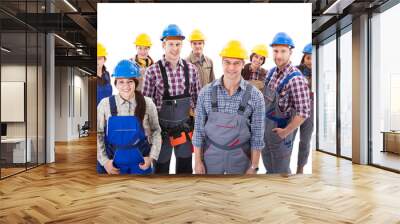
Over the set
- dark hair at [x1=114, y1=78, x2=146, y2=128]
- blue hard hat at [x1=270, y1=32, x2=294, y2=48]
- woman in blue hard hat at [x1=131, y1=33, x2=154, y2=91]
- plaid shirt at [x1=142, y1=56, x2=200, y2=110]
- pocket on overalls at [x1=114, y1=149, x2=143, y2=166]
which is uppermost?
blue hard hat at [x1=270, y1=32, x2=294, y2=48]

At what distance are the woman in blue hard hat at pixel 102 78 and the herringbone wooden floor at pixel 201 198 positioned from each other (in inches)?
56.3

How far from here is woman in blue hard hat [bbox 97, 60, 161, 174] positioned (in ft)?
22.3

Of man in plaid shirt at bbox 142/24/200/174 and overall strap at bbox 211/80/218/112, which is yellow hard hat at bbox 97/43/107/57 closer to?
man in plaid shirt at bbox 142/24/200/174

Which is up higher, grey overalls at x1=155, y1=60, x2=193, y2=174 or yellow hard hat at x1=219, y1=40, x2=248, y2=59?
yellow hard hat at x1=219, y1=40, x2=248, y2=59

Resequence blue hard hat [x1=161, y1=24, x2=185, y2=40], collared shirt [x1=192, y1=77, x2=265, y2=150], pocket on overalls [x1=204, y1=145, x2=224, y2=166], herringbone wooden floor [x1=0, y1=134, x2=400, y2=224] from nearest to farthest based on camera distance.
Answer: herringbone wooden floor [x1=0, y1=134, x2=400, y2=224]
collared shirt [x1=192, y1=77, x2=265, y2=150]
pocket on overalls [x1=204, y1=145, x2=224, y2=166]
blue hard hat [x1=161, y1=24, x2=185, y2=40]

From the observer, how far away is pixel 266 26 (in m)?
6.99

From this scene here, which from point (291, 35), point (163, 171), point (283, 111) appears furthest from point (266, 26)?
point (163, 171)

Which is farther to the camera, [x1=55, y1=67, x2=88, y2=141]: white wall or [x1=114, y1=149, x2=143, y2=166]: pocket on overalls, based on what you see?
[x1=55, y1=67, x2=88, y2=141]: white wall

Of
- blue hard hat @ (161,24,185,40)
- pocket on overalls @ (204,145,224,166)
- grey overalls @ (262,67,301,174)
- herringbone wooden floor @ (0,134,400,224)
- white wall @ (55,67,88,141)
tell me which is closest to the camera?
herringbone wooden floor @ (0,134,400,224)

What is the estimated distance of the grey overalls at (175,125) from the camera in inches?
269

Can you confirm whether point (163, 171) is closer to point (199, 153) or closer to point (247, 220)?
point (199, 153)

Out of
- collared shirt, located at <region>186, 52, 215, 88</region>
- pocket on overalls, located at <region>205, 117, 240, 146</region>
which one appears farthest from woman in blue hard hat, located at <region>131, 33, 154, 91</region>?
pocket on overalls, located at <region>205, 117, 240, 146</region>

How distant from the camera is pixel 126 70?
22.5 ft

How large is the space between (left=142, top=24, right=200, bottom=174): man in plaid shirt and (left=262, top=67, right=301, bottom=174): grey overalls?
1236 mm
